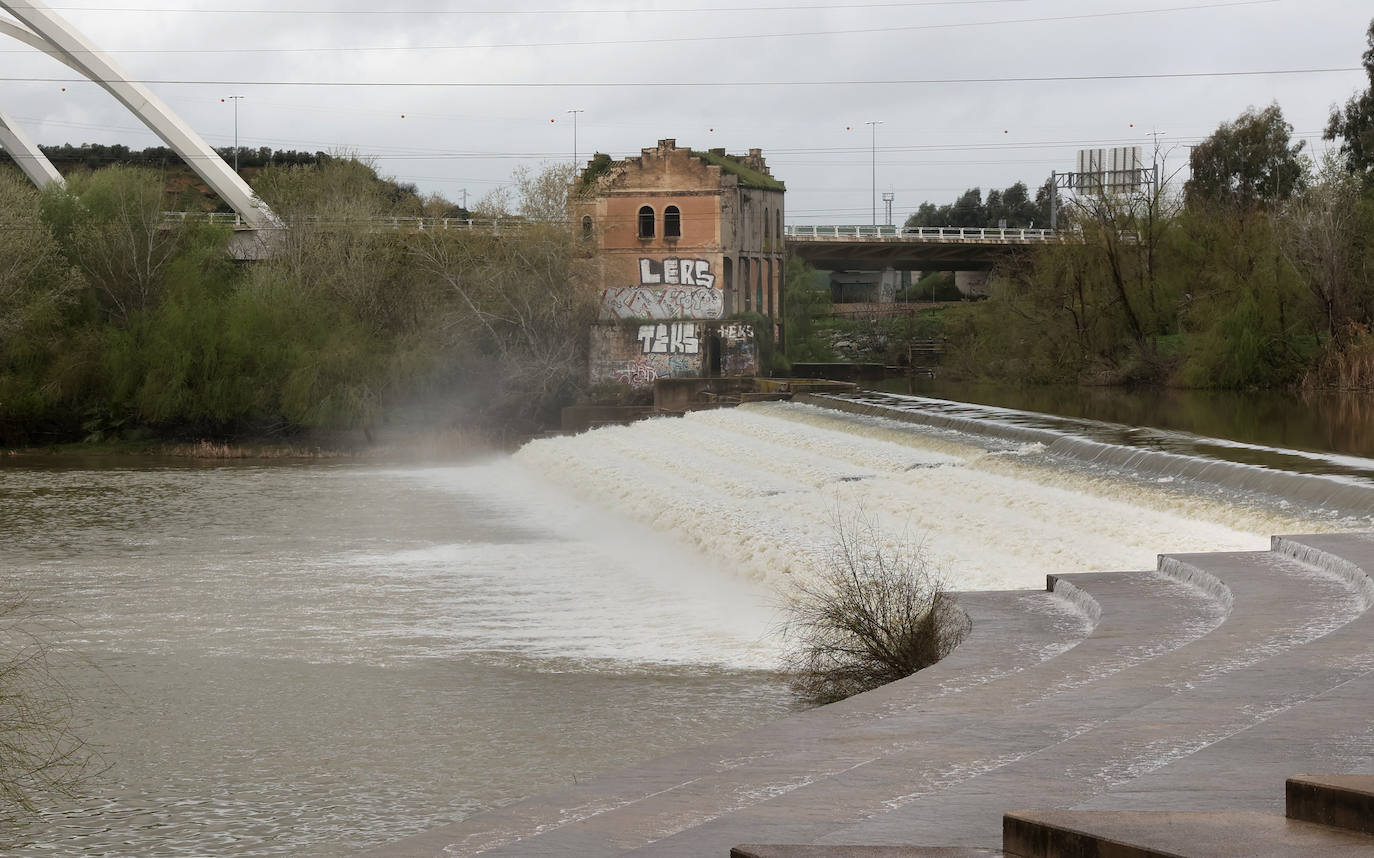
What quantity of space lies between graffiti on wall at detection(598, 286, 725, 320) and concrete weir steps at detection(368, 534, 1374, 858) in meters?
34.9

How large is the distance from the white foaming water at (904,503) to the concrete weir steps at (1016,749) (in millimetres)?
3763

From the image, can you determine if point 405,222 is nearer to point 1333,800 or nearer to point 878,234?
point 878,234

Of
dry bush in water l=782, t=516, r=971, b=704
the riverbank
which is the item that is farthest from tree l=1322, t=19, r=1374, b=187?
dry bush in water l=782, t=516, r=971, b=704

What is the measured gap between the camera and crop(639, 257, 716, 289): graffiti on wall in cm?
4734

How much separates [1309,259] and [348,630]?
1526 inches

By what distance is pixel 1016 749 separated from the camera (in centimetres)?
634

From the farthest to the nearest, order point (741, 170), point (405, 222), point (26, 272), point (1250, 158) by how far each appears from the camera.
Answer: point (1250, 158) < point (741, 170) < point (405, 222) < point (26, 272)

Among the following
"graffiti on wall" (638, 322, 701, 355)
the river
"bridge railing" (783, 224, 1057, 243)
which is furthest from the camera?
"bridge railing" (783, 224, 1057, 243)

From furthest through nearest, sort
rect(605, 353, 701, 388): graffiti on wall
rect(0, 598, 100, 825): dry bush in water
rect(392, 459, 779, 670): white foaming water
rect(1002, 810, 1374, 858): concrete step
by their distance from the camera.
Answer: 1. rect(605, 353, 701, 388): graffiti on wall
2. rect(392, 459, 779, 670): white foaming water
3. rect(0, 598, 100, 825): dry bush in water
4. rect(1002, 810, 1374, 858): concrete step

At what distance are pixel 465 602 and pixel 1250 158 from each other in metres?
65.3

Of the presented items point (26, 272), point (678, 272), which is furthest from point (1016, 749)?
point (678, 272)

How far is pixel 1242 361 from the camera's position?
144 feet

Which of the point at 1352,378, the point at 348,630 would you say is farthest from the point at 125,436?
the point at 1352,378

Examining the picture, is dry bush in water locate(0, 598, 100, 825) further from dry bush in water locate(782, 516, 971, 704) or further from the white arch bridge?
the white arch bridge
